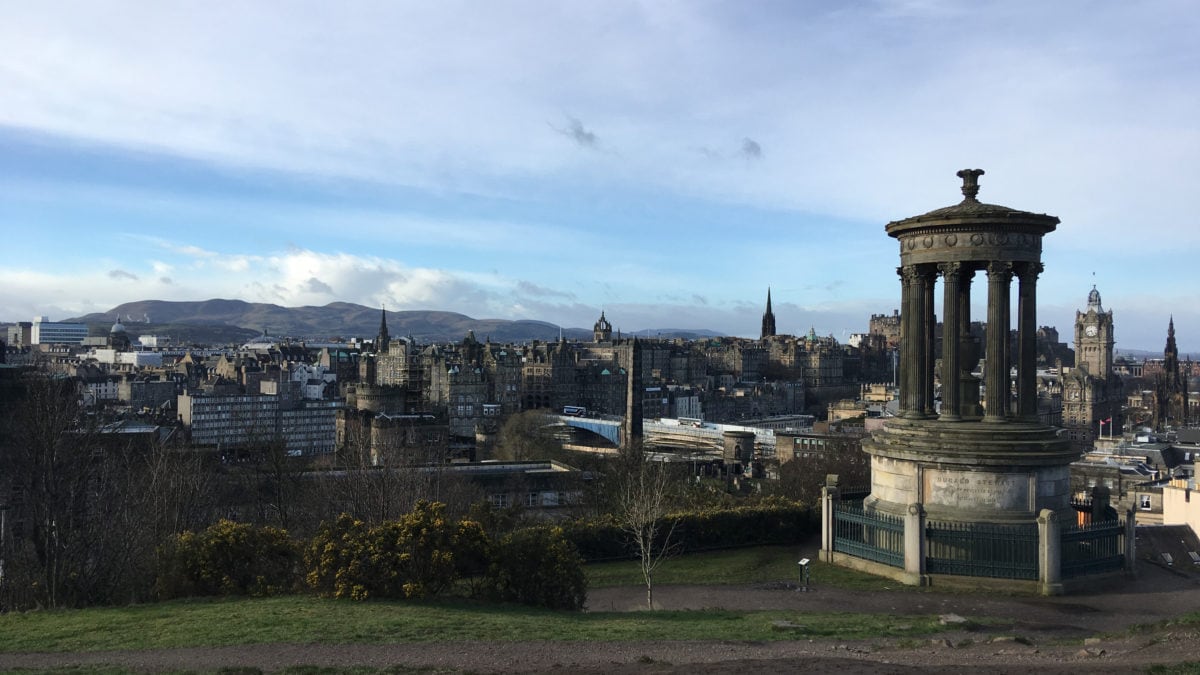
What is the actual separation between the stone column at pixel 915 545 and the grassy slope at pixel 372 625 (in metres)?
3.75

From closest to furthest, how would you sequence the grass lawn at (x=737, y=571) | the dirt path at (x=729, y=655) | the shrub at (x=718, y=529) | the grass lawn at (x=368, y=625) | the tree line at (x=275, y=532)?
the dirt path at (x=729, y=655) < the grass lawn at (x=368, y=625) < the tree line at (x=275, y=532) < the grass lawn at (x=737, y=571) < the shrub at (x=718, y=529)

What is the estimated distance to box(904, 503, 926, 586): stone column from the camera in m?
21.4

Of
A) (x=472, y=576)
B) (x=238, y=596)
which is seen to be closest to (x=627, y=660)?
(x=472, y=576)

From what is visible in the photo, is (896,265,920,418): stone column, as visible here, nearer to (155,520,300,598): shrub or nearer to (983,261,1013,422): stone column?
(983,261,1013,422): stone column

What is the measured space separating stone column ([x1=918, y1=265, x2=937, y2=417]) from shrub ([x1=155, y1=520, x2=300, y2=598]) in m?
15.5

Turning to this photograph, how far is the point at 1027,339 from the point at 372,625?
1716 cm

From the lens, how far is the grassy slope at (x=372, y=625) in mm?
14258

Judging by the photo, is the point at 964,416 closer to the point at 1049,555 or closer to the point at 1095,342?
the point at 1049,555

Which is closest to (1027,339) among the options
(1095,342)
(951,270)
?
(951,270)

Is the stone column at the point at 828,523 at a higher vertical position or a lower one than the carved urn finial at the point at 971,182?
lower

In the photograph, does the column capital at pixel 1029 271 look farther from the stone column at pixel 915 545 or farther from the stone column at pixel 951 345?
the stone column at pixel 915 545

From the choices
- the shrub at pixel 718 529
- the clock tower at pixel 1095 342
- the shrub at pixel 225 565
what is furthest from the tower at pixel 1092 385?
the shrub at pixel 225 565

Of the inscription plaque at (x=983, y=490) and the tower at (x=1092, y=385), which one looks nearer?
the inscription plaque at (x=983, y=490)

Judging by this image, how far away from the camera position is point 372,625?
48.8ft
